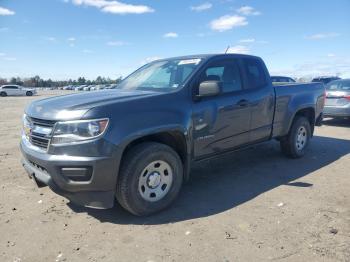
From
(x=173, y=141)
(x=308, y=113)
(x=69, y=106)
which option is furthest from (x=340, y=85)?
(x=69, y=106)

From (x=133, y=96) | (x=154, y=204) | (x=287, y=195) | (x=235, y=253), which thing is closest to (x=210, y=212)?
(x=154, y=204)

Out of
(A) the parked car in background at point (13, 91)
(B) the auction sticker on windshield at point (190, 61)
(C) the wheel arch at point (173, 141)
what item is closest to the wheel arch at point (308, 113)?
(B) the auction sticker on windshield at point (190, 61)

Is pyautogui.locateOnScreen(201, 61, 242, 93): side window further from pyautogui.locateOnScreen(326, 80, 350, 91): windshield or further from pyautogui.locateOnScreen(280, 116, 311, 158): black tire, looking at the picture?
pyautogui.locateOnScreen(326, 80, 350, 91): windshield

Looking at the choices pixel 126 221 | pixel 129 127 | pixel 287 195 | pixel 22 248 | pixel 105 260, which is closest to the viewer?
pixel 105 260

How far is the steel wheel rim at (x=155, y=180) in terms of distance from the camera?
3.94 m

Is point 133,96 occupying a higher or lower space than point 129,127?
higher

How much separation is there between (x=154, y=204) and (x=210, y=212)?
0.69 meters

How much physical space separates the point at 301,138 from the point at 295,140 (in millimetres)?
320

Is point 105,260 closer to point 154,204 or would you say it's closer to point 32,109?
point 154,204

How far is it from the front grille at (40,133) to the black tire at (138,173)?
2.79ft

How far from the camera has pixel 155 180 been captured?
404cm

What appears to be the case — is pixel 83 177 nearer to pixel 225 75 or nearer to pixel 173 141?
pixel 173 141

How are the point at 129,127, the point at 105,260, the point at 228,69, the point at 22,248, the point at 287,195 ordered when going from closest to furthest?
the point at 105,260 → the point at 22,248 → the point at 129,127 → the point at 287,195 → the point at 228,69

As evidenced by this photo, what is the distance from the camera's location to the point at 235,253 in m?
3.20
